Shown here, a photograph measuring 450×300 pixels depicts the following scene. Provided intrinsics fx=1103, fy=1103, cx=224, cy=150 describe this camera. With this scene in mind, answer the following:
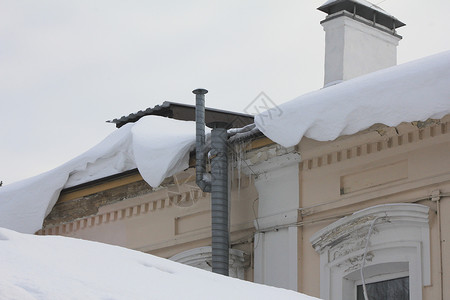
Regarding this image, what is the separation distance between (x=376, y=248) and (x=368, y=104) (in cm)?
147

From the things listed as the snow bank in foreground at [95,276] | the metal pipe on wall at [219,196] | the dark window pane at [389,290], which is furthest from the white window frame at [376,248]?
the snow bank in foreground at [95,276]

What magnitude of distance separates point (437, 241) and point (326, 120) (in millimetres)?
1470

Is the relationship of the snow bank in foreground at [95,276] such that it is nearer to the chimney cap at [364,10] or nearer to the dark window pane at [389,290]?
the dark window pane at [389,290]

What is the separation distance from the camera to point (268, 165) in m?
11.7

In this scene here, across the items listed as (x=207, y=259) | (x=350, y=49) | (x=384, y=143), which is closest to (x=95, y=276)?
(x=384, y=143)

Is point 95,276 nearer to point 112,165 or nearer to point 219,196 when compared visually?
point 219,196

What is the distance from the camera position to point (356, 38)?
13836mm

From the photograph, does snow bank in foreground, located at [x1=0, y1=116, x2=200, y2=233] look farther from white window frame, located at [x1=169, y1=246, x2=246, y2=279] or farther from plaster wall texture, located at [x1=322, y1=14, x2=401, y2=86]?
plaster wall texture, located at [x1=322, y1=14, x2=401, y2=86]

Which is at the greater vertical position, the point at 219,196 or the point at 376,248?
the point at 219,196

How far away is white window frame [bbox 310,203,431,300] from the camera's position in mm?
9992

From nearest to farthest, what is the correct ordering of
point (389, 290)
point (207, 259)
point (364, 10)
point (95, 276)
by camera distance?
point (95, 276), point (389, 290), point (207, 259), point (364, 10)

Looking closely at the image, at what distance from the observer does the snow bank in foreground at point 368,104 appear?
9234 mm

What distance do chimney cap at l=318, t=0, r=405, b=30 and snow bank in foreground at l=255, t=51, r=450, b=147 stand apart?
354 cm

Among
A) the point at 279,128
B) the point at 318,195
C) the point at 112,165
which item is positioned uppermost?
the point at 112,165
